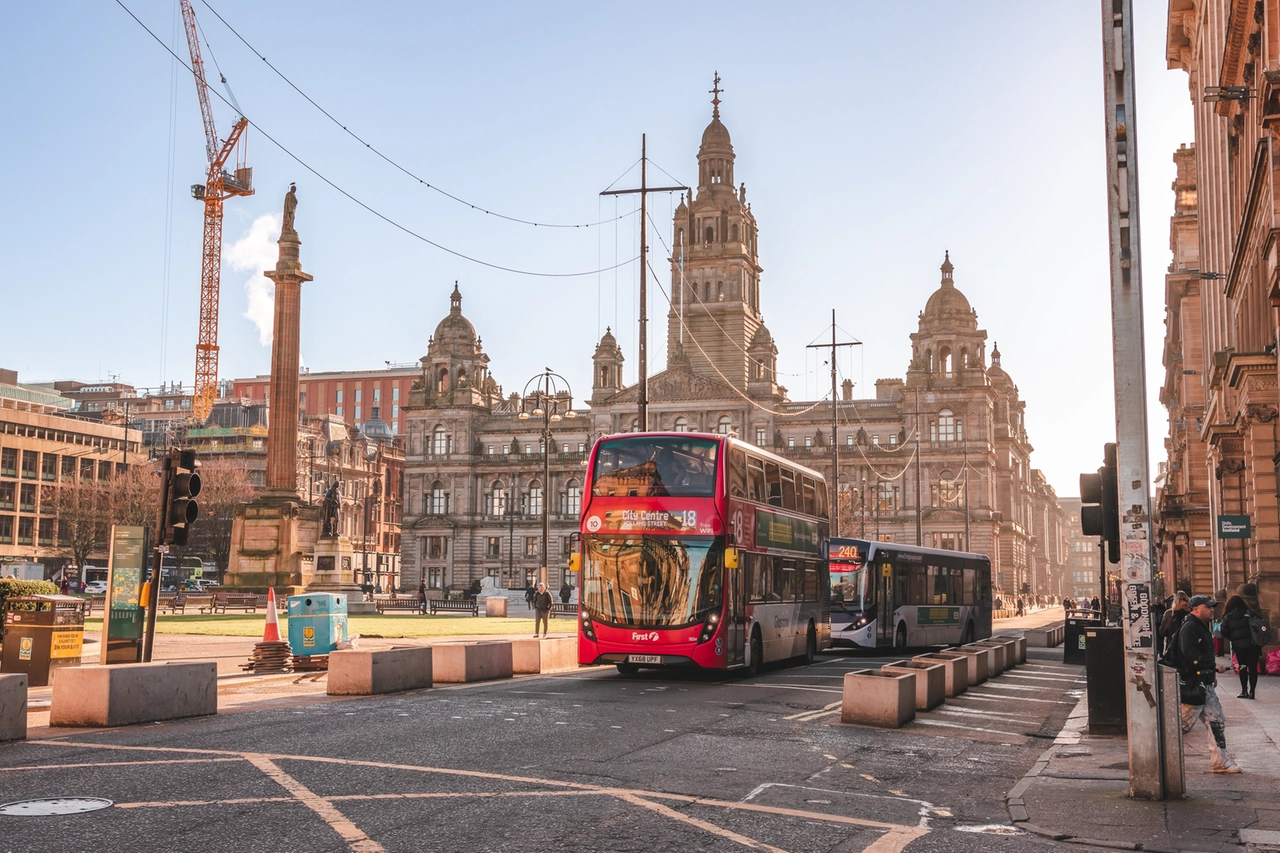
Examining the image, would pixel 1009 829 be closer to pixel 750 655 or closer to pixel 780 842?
pixel 780 842

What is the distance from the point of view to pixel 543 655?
23.3 m

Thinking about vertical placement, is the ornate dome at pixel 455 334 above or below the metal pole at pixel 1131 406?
above

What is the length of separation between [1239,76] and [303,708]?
73.4 feet

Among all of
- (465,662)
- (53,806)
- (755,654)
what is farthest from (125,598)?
(755,654)

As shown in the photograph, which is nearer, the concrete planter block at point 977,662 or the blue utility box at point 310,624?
the concrete planter block at point 977,662

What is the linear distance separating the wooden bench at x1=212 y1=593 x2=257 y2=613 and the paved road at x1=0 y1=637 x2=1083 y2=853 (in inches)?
1227

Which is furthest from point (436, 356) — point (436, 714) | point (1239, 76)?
point (436, 714)

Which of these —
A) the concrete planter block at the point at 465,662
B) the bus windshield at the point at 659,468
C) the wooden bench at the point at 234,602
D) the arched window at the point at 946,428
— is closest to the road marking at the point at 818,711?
the bus windshield at the point at 659,468

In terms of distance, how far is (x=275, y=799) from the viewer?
30.0 feet

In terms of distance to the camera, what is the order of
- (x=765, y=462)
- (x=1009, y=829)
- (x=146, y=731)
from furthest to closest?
1. (x=765, y=462)
2. (x=146, y=731)
3. (x=1009, y=829)

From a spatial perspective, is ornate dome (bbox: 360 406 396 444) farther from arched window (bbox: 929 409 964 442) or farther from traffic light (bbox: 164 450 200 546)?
traffic light (bbox: 164 450 200 546)

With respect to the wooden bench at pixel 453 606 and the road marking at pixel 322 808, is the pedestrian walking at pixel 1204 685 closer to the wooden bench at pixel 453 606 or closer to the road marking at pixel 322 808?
the road marking at pixel 322 808

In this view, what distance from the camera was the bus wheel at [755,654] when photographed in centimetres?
2245

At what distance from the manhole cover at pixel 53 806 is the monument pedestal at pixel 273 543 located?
3821 centimetres
